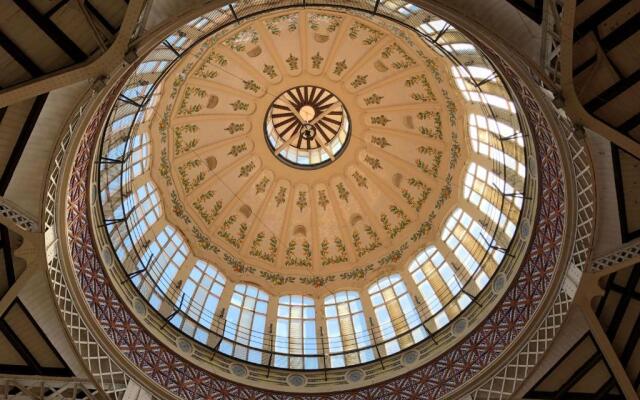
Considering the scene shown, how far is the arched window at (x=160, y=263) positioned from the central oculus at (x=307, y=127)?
7.85 meters

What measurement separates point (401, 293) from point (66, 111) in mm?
17416

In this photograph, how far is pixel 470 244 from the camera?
988 inches

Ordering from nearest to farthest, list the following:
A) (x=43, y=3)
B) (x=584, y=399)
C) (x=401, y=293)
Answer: (x=43, y=3)
(x=584, y=399)
(x=401, y=293)

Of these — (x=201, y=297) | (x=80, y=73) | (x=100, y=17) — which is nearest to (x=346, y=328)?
(x=201, y=297)

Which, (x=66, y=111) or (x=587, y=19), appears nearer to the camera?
(x=587, y=19)

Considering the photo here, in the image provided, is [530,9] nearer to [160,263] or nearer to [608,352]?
[608,352]

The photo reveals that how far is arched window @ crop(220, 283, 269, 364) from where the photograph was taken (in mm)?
23547

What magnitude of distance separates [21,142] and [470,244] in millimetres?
18172

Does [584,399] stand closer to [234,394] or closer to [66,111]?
[234,394]

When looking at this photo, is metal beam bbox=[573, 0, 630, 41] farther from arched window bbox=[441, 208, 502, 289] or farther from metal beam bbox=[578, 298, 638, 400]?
arched window bbox=[441, 208, 502, 289]

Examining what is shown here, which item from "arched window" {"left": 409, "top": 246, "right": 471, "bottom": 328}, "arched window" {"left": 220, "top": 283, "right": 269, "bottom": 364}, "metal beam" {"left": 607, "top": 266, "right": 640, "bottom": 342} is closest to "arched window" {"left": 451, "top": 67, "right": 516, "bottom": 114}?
"metal beam" {"left": 607, "top": 266, "right": 640, "bottom": 342}

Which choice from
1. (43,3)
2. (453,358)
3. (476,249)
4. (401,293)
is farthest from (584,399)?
(43,3)

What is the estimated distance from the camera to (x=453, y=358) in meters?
20.9

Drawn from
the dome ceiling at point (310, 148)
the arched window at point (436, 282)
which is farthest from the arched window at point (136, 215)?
the arched window at point (436, 282)
